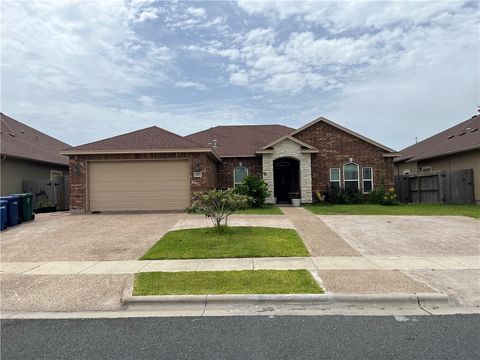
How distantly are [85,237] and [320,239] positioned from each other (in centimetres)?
720

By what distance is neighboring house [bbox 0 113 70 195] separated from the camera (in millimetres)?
20875

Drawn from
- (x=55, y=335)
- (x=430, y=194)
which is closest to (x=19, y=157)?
(x=55, y=335)

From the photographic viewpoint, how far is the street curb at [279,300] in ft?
20.5

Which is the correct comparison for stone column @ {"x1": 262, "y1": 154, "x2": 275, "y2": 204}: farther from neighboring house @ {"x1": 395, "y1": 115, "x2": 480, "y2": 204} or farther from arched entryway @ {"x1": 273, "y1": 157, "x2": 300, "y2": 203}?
neighboring house @ {"x1": 395, "y1": 115, "x2": 480, "y2": 204}

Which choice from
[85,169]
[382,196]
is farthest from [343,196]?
[85,169]

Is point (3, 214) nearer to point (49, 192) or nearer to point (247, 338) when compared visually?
point (49, 192)

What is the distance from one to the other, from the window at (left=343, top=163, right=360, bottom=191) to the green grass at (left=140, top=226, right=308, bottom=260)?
12.1 metres

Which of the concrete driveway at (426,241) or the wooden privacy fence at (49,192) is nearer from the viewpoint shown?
the concrete driveway at (426,241)

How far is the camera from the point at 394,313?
19.1 feet

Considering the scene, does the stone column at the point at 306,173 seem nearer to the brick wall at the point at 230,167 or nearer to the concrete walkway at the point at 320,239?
the brick wall at the point at 230,167

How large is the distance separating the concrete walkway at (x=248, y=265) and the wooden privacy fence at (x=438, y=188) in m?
14.3

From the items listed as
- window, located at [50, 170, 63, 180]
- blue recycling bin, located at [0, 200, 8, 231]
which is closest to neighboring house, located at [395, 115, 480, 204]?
blue recycling bin, located at [0, 200, 8, 231]

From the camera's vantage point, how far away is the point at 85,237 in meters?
12.5

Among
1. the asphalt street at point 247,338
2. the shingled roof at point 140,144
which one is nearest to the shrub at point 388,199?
the shingled roof at point 140,144
